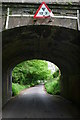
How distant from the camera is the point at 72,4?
636 cm

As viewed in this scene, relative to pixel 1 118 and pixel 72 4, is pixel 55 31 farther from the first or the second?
pixel 1 118

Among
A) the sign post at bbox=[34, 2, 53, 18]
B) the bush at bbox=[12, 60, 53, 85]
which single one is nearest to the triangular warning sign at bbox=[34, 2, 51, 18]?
the sign post at bbox=[34, 2, 53, 18]

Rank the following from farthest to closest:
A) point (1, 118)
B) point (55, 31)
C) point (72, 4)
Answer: point (1, 118)
point (55, 31)
point (72, 4)

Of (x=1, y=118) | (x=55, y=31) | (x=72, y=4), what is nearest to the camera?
(x=72, y=4)

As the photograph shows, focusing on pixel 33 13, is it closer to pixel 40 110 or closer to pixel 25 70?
pixel 40 110

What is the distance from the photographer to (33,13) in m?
6.26

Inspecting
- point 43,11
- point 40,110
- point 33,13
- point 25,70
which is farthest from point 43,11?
point 25,70

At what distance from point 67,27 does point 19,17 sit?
172 cm

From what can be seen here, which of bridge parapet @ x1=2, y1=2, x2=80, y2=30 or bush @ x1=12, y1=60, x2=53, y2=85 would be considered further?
bush @ x1=12, y1=60, x2=53, y2=85

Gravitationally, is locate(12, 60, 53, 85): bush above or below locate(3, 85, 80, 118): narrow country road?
above

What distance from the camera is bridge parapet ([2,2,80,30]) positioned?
6145 millimetres

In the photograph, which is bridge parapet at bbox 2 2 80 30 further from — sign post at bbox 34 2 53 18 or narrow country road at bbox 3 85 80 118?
narrow country road at bbox 3 85 80 118

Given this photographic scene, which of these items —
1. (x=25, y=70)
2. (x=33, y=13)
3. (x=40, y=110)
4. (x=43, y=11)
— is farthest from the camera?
(x=25, y=70)

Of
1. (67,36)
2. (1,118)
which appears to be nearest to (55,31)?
(67,36)
